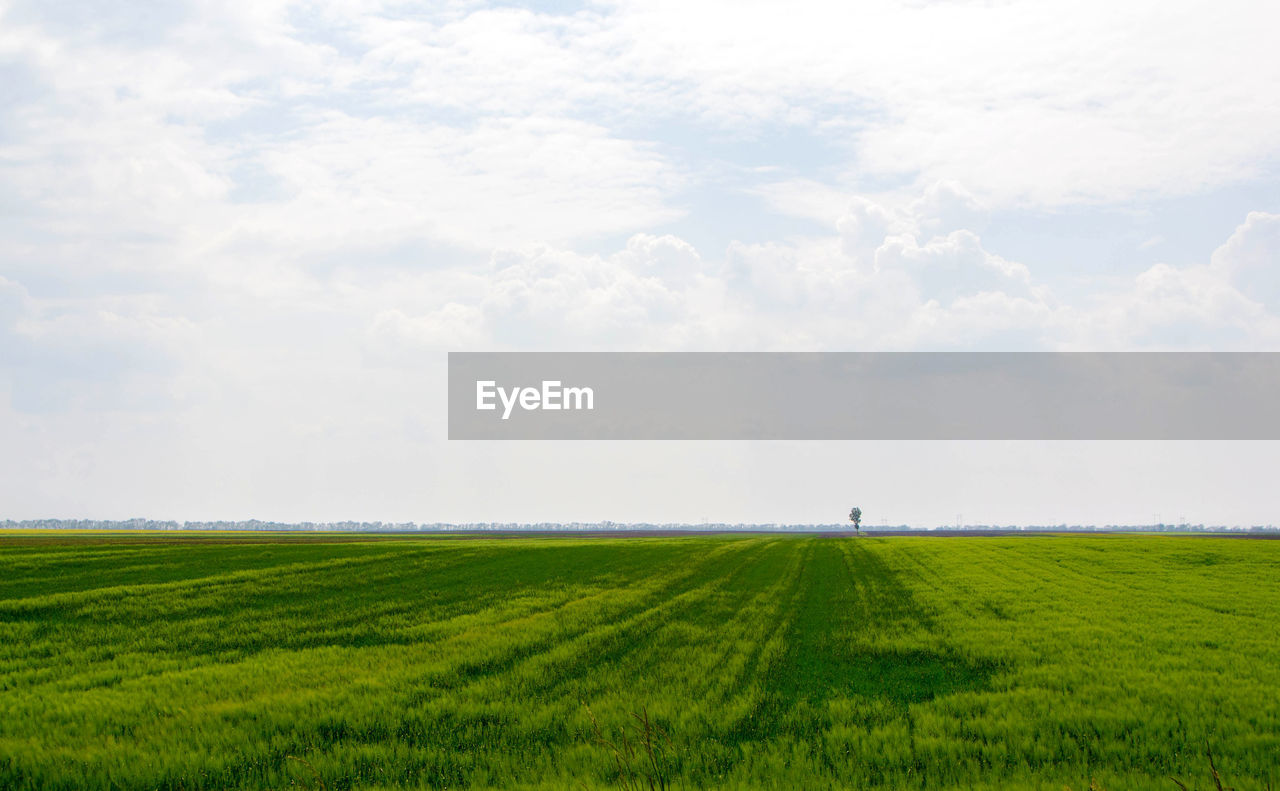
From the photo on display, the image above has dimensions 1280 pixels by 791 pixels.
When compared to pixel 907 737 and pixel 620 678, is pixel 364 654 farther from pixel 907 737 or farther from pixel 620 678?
pixel 907 737

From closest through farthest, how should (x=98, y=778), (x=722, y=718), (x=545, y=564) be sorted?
(x=98, y=778), (x=722, y=718), (x=545, y=564)

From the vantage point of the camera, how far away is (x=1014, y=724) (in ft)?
40.8

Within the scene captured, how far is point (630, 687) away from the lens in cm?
1495

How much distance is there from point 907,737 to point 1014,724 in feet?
6.74

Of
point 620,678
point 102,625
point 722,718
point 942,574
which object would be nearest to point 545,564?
point 942,574

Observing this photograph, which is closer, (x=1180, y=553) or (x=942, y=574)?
(x=942, y=574)

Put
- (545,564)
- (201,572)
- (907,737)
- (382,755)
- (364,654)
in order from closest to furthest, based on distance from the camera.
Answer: (382,755), (907,737), (364,654), (201,572), (545,564)

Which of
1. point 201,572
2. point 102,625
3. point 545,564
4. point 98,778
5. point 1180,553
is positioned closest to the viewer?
point 98,778

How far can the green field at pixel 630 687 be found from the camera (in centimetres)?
1040

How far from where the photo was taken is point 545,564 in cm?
5044

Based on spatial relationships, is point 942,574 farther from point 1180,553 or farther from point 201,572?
point 201,572

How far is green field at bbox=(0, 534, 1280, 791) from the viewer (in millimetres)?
10398

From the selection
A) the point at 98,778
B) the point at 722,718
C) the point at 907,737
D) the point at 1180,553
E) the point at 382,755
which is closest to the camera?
the point at 98,778

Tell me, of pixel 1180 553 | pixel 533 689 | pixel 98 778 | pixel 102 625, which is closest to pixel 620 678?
pixel 533 689
